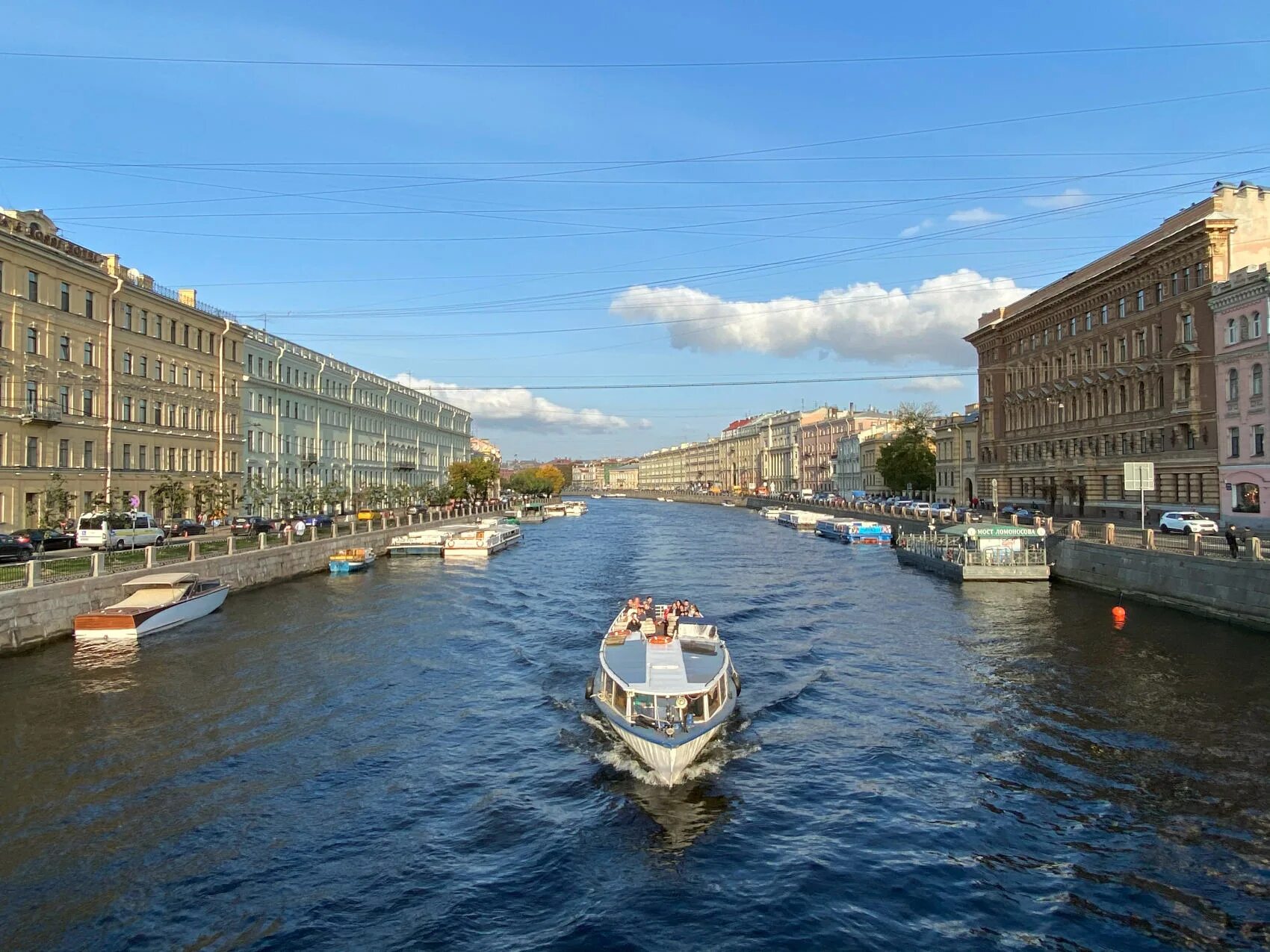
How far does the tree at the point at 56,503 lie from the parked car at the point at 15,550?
498 cm

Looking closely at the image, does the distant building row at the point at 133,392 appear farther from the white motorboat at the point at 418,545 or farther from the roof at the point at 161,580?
the roof at the point at 161,580

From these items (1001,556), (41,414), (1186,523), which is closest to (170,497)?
(41,414)

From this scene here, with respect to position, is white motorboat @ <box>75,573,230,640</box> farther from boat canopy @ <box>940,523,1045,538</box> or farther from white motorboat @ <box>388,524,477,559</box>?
boat canopy @ <box>940,523,1045,538</box>

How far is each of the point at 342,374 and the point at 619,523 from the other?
37963 millimetres

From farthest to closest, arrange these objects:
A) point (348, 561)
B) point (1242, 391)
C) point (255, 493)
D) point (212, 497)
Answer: point (255, 493)
point (212, 497)
point (348, 561)
point (1242, 391)

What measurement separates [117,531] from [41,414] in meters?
6.48

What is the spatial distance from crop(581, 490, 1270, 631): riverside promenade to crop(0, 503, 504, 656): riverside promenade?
120 ft

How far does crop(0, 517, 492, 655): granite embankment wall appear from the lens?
24.0 meters

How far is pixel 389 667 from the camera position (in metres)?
24.0

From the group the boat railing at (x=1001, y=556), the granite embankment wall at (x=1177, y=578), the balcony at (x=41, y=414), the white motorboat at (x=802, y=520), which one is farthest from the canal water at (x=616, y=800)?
the white motorboat at (x=802, y=520)

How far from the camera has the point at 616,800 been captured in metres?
14.2

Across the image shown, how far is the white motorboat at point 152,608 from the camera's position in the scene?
2588 centimetres

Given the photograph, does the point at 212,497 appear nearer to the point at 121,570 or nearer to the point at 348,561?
the point at 348,561

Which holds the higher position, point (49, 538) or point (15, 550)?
point (49, 538)
